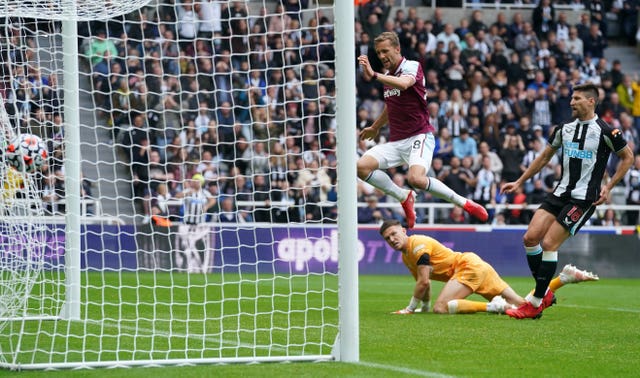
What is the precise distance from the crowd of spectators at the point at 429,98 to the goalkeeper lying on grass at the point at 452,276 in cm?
658

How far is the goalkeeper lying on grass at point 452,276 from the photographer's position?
11375 mm

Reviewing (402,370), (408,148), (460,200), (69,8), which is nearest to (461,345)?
(402,370)

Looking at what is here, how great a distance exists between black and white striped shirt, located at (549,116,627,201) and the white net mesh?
4.55 metres

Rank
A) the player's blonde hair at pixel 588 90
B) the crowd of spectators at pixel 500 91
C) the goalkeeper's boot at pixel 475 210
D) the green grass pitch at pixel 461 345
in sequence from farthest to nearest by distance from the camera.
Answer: the crowd of spectators at pixel 500 91, the goalkeeper's boot at pixel 475 210, the player's blonde hair at pixel 588 90, the green grass pitch at pixel 461 345

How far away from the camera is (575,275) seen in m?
11.2

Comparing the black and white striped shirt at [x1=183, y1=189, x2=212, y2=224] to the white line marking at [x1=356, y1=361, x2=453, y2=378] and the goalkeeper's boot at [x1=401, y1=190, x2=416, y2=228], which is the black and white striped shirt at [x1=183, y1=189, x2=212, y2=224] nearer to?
the goalkeeper's boot at [x1=401, y1=190, x2=416, y2=228]

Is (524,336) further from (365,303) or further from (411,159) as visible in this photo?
(365,303)

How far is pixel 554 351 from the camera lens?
815cm

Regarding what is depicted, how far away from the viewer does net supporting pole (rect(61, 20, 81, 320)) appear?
31.8ft

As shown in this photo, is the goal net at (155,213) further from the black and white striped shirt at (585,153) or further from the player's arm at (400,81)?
the black and white striped shirt at (585,153)

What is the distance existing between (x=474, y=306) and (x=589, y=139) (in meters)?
2.24

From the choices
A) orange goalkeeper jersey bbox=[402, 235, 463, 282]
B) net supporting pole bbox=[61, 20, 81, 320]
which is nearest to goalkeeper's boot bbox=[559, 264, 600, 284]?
orange goalkeeper jersey bbox=[402, 235, 463, 282]

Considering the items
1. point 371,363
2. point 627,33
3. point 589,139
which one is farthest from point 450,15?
point 371,363

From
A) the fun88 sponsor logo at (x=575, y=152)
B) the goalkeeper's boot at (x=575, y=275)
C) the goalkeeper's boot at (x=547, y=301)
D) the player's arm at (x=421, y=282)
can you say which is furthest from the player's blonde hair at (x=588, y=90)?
the player's arm at (x=421, y=282)
